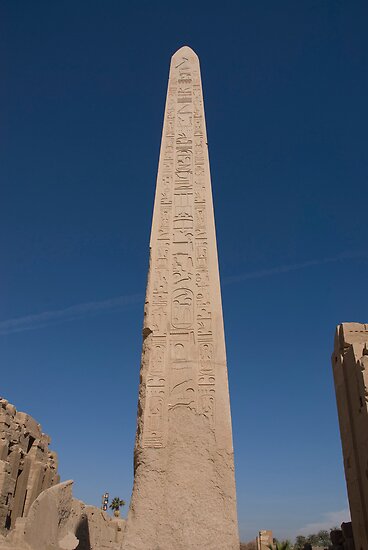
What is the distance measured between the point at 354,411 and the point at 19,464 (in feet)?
33.7

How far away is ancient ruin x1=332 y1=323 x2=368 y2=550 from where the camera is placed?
5.62 m

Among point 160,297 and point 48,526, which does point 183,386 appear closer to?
point 160,297

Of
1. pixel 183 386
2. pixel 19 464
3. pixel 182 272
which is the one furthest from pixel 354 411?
pixel 19 464

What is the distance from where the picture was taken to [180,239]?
5.84m

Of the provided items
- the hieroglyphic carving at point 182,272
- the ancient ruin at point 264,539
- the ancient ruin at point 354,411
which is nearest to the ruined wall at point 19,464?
the ancient ruin at point 264,539

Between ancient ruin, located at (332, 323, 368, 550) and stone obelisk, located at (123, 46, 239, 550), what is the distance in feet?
5.98

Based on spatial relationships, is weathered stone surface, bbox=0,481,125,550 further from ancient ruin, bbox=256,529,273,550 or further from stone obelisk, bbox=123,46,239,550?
ancient ruin, bbox=256,529,273,550

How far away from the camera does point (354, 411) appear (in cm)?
609

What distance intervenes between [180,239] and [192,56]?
11.9 feet

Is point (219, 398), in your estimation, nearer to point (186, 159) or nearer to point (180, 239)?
point (180, 239)

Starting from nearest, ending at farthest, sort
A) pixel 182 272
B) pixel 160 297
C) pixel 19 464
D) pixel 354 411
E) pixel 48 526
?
pixel 160 297 < pixel 182 272 < pixel 354 411 < pixel 48 526 < pixel 19 464

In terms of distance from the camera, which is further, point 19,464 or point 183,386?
point 19,464

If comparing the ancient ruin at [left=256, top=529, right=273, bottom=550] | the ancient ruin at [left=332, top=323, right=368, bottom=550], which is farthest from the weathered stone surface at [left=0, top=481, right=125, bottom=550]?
the ancient ruin at [left=256, top=529, right=273, bottom=550]

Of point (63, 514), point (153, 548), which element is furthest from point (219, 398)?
point (63, 514)
